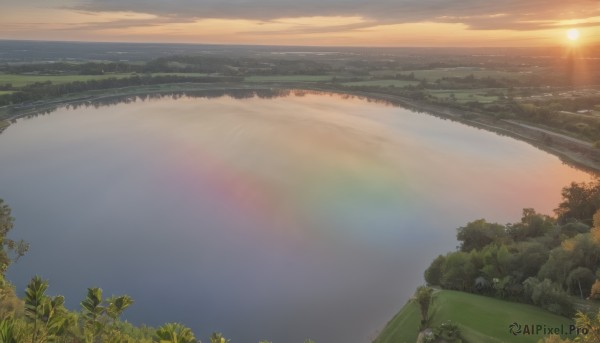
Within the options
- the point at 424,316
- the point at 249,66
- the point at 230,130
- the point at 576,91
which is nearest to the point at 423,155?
the point at 230,130

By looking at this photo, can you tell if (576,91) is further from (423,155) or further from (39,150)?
(39,150)

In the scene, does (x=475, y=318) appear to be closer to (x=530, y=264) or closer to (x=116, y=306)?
(x=530, y=264)

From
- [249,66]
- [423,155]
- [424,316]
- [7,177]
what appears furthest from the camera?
[249,66]

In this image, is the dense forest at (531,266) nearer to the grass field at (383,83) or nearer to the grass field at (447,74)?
the grass field at (383,83)

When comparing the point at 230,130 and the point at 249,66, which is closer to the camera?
the point at 230,130

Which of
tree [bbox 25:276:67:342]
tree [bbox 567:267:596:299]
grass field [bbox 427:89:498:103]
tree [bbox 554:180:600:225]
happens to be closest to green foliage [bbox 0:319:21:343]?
tree [bbox 25:276:67:342]

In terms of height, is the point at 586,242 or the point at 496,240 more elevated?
the point at 586,242
